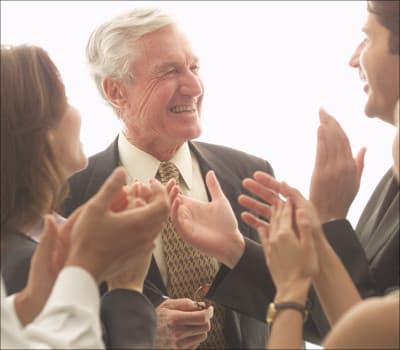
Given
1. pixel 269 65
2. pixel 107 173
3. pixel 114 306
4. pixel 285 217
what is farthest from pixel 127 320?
pixel 269 65

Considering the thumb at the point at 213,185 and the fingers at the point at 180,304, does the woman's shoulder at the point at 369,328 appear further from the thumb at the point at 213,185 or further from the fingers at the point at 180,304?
the fingers at the point at 180,304

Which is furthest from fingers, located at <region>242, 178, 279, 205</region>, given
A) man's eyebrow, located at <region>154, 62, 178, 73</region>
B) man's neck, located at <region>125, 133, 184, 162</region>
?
man's eyebrow, located at <region>154, 62, 178, 73</region>

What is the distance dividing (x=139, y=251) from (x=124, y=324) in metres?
0.16

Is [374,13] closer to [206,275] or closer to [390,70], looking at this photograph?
[390,70]

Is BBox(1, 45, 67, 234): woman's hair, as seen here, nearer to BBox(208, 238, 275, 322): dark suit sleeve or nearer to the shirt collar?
BBox(208, 238, 275, 322): dark suit sleeve

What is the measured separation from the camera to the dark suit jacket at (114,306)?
1.72m

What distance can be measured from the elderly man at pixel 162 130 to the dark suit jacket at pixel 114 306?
943mm

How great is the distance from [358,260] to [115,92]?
1429 millimetres

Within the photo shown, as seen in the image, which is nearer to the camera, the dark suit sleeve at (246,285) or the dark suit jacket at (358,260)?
the dark suit jacket at (358,260)

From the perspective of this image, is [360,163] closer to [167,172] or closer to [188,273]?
[188,273]

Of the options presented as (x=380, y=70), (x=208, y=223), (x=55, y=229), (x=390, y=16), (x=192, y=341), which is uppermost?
(x=390, y=16)

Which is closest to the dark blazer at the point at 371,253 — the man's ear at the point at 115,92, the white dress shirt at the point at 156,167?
the white dress shirt at the point at 156,167

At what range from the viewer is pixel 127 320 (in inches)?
68.6

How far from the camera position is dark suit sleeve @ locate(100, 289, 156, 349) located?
171cm
